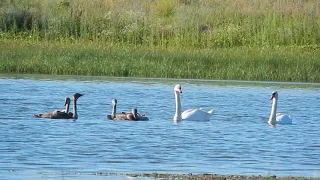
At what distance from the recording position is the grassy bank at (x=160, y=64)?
31234 mm

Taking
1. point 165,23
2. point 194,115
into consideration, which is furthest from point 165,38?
point 194,115

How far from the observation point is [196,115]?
2139cm

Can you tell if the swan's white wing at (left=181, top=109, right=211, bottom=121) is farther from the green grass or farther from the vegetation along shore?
the green grass

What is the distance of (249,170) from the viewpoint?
13867mm

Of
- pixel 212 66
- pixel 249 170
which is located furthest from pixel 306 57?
pixel 249 170

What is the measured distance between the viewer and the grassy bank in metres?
31.2

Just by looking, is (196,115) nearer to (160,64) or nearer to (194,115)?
(194,115)

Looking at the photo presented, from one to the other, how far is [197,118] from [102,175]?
29.1ft

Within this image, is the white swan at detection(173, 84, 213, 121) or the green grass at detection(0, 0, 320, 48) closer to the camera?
the white swan at detection(173, 84, 213, 121)

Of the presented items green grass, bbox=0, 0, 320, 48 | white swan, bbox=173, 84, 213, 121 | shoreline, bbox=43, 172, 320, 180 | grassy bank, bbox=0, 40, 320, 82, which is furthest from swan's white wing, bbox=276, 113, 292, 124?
green grass, bbox=0, 0, 320, 48

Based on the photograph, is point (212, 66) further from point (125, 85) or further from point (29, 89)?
point (29, 89)

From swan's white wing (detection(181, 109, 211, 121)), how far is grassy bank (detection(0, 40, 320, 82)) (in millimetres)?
9579

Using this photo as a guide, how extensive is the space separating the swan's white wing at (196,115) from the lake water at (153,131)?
192 millimetres

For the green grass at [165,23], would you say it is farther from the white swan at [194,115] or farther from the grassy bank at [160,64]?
the white swan at [194,115]
